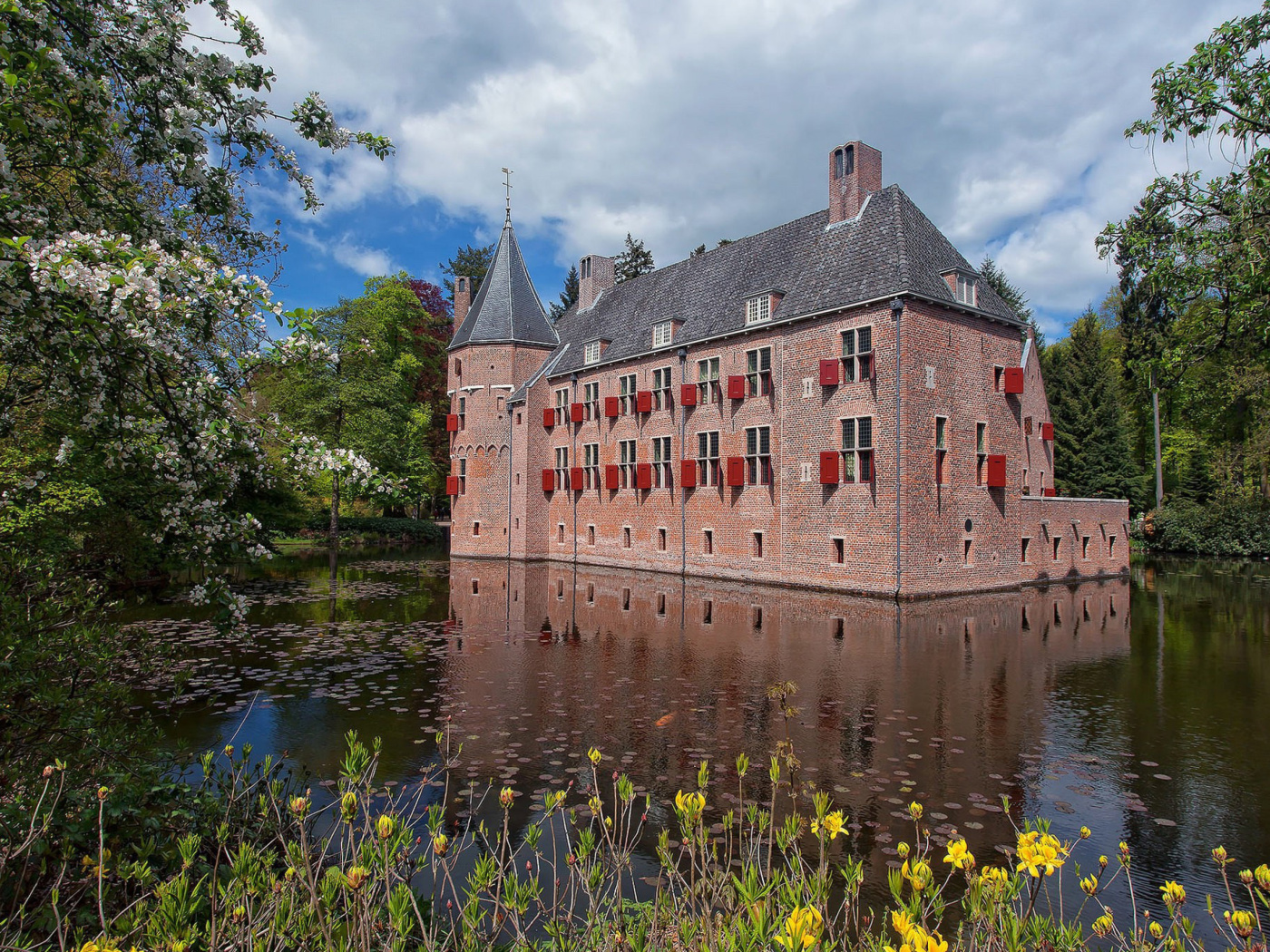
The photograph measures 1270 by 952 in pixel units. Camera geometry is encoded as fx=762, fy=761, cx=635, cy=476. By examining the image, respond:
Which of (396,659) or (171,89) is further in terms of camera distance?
(396,659)

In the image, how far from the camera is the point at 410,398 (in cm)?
4288

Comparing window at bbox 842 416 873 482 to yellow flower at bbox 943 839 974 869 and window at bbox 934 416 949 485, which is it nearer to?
window at bbox 934 416 949 485

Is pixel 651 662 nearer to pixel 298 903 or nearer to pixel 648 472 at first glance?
pixel 298 903

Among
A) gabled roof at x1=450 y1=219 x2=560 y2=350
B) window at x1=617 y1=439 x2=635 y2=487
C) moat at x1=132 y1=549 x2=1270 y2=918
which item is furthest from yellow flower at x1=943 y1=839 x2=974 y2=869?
gabled roof at x1=450 y1=219 x2=560 y2=350

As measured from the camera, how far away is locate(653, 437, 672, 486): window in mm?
26766

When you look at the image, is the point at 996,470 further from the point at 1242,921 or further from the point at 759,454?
the point at 1242,921

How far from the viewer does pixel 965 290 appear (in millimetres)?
21953

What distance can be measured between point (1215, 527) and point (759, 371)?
2631 centimetres

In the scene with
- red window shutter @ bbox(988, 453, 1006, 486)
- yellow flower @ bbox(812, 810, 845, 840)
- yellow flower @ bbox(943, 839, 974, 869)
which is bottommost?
yellow flower @ bbox(812, 810, 845, 840)

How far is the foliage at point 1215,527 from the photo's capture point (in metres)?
34.0

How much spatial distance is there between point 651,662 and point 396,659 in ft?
13.3

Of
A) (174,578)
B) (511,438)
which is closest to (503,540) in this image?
(511,438)

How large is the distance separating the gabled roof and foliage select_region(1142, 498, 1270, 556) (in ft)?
101

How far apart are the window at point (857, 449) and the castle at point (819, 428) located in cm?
5
